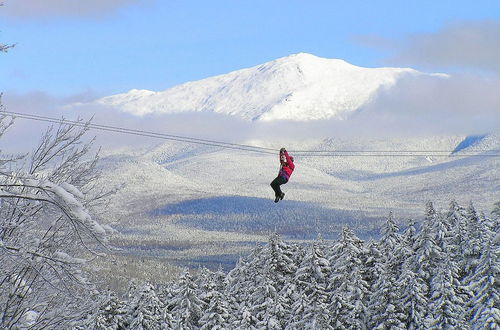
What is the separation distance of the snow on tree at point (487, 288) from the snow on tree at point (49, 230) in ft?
59.5

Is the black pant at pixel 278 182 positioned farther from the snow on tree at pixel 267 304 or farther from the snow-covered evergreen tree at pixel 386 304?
the snow on tree at pixel 267 304

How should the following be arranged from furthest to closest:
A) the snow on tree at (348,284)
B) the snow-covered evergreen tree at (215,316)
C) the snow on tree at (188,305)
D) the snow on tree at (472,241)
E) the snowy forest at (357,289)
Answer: the snow on tree at (188,305) → the snow-covered evergreen tree at (215,316) → the snow on tree at (348,284) → the snow on tree at (472,241) → the snowy forest at (357,289)

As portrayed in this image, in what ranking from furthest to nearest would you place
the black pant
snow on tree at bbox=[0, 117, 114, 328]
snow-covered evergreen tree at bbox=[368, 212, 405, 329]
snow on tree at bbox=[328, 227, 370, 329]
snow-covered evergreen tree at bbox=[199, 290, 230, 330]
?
snow-covered evergreen tree at bbox=[199, 290, 230, 330] < snow on tree at bbox=[328, 227, 370, 329] < snow-covered evergreen tree at bbox=[368, 212, 405, 329] < the black pant < snow on tree at bbox=[0, 117, 114, 328]

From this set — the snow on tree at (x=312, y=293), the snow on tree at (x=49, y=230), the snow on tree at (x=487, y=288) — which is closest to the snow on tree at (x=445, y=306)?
the snow on tree at (x=487, y=288)

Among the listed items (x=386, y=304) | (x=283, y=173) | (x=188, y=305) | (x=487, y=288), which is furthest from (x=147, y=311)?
(x=487, y=288)

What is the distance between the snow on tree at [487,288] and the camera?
26469 mm

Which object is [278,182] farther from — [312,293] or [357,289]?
[312,293]

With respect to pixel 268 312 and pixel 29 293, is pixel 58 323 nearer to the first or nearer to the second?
pixel 29 293

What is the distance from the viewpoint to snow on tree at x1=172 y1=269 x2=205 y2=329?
3806 cm

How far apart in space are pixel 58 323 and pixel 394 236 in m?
28.2

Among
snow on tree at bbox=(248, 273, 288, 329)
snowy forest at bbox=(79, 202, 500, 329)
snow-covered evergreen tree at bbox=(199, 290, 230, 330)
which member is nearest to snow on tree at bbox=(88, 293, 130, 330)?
snowy forest at bbox=(79, 202, 500, 329)

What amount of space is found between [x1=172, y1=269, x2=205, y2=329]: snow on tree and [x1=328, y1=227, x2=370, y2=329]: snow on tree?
27.0 feet

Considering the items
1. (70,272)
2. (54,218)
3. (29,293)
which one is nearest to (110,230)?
(70,272)

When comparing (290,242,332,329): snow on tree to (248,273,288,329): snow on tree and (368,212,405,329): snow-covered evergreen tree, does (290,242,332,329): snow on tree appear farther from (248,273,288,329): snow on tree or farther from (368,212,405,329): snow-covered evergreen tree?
(368,212,405,329): snow-covered evergreen tree
